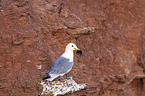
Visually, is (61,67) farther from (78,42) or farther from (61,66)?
(78,42)

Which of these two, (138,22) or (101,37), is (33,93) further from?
(138,22)

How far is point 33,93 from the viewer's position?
3391 millimetres

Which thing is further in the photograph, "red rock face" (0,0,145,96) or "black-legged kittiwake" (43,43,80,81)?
"red rock face" (0,0,145,96)

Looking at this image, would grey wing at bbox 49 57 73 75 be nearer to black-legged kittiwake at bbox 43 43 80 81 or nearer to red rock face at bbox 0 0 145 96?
black-legged kittiwake at bbox 43 43 80 81

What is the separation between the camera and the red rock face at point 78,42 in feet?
11.3

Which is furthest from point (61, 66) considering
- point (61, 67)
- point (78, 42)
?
point (78, 42)

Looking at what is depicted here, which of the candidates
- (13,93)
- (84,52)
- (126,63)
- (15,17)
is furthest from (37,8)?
(126,63)

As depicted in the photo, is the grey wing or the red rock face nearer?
the grey wing

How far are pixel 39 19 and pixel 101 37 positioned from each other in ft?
6.63

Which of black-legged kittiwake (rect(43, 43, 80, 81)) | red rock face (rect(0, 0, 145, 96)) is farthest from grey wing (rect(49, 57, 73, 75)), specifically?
red rock face (rect(0, 0, 145, 96))

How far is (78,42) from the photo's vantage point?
4.46m

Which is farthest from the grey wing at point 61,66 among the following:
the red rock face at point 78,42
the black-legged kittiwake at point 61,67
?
the red rock face at point 78,42

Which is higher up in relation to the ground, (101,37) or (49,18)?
(49,18)

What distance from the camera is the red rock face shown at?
3.46m
